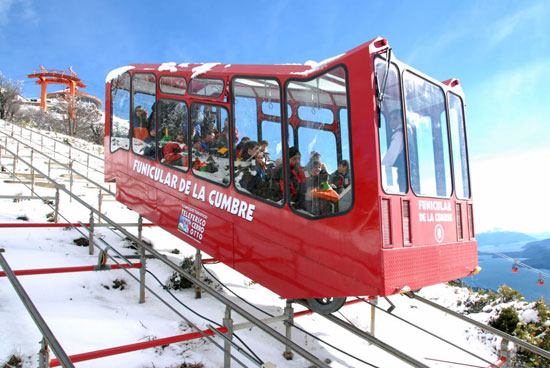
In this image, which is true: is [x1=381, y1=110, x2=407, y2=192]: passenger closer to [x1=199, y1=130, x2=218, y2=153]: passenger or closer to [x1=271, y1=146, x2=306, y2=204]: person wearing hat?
[x1=271, y1=146, x2=306, y2=204]: person wearing hat

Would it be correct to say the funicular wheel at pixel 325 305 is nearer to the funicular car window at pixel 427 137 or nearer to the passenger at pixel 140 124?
the funicular car window at pixel 427 137

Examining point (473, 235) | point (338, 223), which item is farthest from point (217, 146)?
point (473, 235)

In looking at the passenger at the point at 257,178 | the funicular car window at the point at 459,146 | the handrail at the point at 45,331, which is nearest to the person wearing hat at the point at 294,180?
the passenger at the point at 257,178

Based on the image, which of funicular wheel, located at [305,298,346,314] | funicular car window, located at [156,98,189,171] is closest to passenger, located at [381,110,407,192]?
funicular wheel, located at [305,298,346,314]

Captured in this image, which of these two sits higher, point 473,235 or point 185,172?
point 185,172

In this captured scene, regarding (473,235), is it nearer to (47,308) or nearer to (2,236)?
(47,308)

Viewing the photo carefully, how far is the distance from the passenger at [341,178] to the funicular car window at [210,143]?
152 centimetres

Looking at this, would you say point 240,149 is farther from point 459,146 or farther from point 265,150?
point 459,146

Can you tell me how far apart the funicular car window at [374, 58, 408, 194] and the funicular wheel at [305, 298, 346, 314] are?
151cm

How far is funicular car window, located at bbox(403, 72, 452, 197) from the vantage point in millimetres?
3902

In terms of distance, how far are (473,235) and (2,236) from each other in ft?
22.8

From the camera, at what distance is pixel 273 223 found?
4.07 meters

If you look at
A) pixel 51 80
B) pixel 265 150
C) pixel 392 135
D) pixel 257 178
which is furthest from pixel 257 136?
pixel 51 80

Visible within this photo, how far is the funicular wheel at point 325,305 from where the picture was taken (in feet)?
13.8
